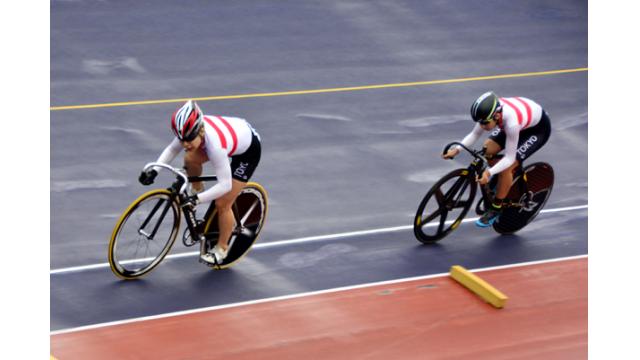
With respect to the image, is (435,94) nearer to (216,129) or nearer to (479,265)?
(479,265)

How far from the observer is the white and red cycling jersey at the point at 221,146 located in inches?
296

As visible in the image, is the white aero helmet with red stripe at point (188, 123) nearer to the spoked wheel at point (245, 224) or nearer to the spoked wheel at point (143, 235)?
the spoked wheel at point (143, 235)

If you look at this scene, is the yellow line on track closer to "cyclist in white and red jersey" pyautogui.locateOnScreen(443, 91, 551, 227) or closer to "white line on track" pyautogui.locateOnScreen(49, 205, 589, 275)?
"white line on track" pyautogui.locateOnScreen(49, 205, 589, 275)

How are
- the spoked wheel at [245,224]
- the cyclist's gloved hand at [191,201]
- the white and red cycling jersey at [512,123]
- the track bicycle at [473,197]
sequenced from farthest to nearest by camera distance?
the track bicycle at [473,197] → the white and red cycling jersey at [512,123] → the spoked wheel at [245,224] → the cyclist's gloved hand at [191,201]

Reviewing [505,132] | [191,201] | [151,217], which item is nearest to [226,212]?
[191,201]

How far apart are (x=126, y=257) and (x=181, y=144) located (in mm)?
1383

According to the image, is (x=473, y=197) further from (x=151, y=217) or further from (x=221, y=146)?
(x=151, y=217)

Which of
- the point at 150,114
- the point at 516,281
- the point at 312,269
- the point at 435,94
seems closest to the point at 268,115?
the point at 150,114

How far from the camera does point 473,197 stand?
357 inches

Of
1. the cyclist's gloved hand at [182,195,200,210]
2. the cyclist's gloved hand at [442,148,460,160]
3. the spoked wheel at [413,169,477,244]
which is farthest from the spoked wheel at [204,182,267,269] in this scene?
the cyclist's gloved hand at [442,148,460,160]

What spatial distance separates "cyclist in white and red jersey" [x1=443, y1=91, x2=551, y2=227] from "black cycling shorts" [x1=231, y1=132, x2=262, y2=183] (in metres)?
2.08

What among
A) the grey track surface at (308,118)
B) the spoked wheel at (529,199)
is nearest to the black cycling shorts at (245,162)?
the grey track surface at (308,118)

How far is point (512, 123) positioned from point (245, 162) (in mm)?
2630

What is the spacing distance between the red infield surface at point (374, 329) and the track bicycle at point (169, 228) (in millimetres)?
772
